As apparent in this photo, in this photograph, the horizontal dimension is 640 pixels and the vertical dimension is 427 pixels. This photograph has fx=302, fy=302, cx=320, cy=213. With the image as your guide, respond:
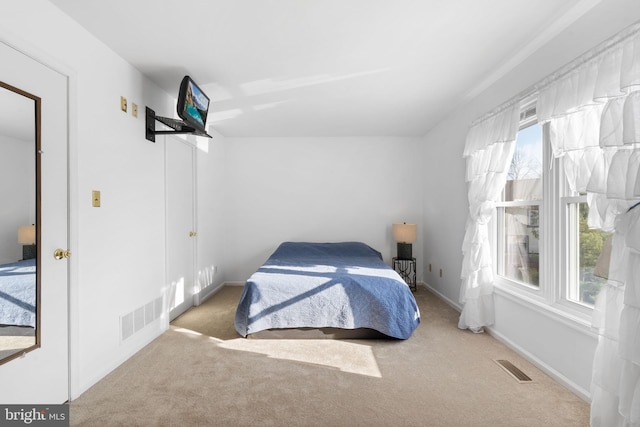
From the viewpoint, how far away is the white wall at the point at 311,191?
497cm

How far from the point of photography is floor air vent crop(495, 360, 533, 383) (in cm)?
210

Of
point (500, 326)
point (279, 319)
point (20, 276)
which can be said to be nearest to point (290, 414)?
point (279, 319)

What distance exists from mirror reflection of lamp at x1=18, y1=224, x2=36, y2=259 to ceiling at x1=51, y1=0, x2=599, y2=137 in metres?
1.33

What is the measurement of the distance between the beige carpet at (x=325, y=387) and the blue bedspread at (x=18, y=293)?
671 mm

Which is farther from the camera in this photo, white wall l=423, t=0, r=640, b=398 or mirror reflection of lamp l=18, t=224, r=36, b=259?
white wall l=423, t=0, r=640, b=398

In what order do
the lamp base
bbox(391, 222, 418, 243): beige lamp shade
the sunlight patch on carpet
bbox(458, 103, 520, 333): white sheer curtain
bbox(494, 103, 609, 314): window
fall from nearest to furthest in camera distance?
bbox(494, 103, 609, 314): window, the sunlight patch on carpet, bbox(458, 103, 520, 333): white sheer curtain, bbox(391, 222, 418, 243): beige lamp shade, the lamp base

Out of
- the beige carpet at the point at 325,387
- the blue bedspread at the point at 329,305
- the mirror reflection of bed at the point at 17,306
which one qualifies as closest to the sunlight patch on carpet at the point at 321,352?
the beige carpet at the point at 325,387

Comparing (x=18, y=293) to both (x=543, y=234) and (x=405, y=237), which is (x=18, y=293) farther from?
(x=405, y=237)

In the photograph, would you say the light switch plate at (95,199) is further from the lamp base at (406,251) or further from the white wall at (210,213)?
the lamp base at (406,251)

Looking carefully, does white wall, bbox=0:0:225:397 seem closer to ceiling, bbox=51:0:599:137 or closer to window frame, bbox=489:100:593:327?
ceiling, bbox=51:0:599:137

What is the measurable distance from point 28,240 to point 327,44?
87.4 inches

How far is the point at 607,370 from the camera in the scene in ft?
4.86

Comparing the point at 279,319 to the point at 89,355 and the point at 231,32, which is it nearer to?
the point at 89,355

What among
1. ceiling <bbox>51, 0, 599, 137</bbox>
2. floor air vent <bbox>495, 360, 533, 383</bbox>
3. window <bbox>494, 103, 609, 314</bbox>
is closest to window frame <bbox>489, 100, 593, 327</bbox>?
window <bbox>494, 103, 609, 314</bbox>
